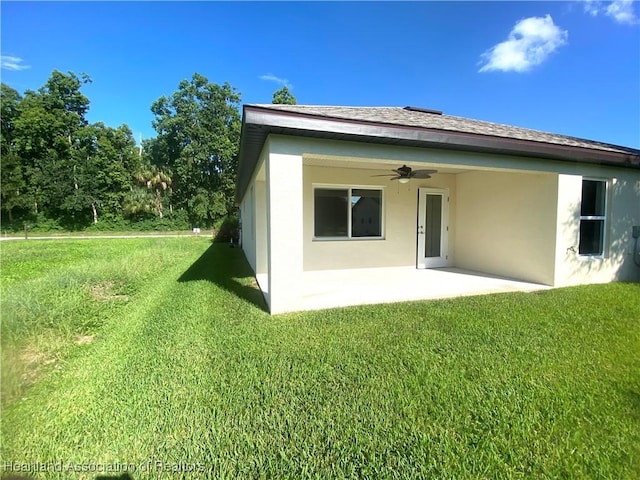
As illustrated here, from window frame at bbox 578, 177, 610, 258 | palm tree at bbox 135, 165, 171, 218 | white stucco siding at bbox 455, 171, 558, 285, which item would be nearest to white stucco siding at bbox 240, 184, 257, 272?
white stucco siding at bbox 455, 171, 558, 285

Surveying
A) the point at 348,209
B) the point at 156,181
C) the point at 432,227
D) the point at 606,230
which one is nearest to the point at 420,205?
the point at 432,227

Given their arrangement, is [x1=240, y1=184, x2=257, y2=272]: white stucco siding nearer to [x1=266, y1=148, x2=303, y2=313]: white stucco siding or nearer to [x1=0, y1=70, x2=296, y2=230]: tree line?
[x1=266, y1=148, x2=303, y2=313]: white stucco siding

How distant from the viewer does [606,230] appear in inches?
273

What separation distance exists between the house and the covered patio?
6 centimetres

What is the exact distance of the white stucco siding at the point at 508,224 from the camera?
643 centimetres

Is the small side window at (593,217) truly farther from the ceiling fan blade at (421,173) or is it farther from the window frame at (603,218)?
the ceiling fan blade at (421,173)

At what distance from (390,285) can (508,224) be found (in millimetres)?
3605

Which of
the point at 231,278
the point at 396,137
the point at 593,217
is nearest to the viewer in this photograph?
the point at 396,137

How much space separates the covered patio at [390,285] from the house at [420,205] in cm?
6

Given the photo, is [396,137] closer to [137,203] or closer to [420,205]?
[420,205]

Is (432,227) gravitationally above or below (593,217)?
below

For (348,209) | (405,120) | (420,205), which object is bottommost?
(348,209)

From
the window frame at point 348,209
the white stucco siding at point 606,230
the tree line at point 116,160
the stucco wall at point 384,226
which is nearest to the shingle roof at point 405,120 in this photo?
the white stucco siding at point 606,230

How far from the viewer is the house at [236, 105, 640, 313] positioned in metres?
4.52
